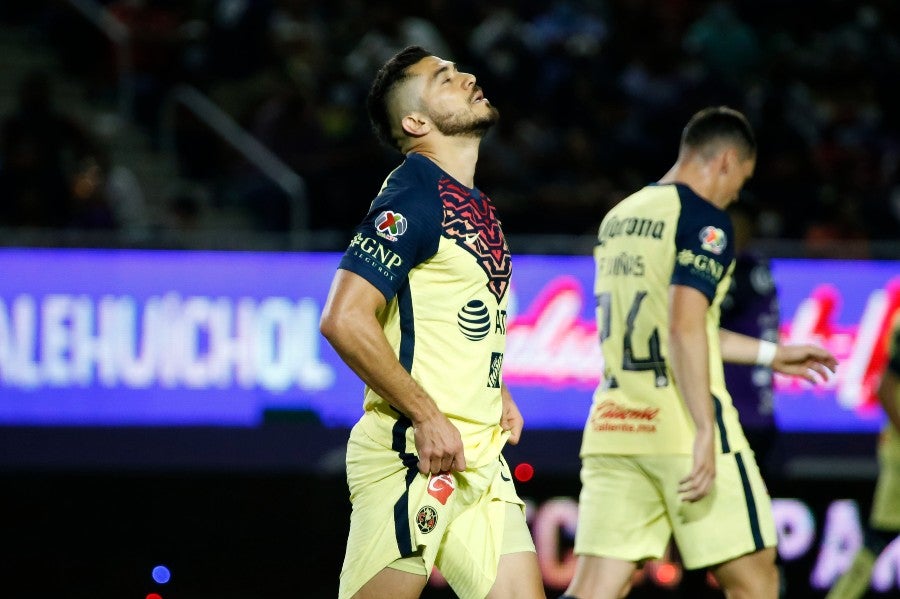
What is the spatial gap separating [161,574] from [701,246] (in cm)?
317

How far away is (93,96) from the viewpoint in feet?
43.8

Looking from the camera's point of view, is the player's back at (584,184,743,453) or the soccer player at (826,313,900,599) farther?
the soccer player at (826,313,900,599)

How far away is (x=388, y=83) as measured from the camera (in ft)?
14.0

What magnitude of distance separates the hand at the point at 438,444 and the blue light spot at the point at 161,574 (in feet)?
10.9

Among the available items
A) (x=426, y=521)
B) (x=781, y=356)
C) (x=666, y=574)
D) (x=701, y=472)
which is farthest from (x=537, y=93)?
(x=426, y=521)

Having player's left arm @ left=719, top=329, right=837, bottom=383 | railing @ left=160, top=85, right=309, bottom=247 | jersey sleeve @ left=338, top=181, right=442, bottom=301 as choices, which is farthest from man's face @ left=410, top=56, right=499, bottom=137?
railing @ left=160, top=85, right=309, bottom=247

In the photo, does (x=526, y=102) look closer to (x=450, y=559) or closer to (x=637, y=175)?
(x=637, y=175)

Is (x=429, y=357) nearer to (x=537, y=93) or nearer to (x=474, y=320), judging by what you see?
(x=474, y=320)

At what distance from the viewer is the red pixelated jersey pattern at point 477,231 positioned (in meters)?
4.07

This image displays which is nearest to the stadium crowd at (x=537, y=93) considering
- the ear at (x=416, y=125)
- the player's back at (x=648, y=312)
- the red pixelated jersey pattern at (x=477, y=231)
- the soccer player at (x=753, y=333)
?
the soccer player at (x=753, y=333)

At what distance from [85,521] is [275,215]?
4712mm

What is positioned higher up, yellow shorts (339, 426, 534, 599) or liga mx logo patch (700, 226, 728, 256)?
liga mx logo patch (700, 226, 728, 256)

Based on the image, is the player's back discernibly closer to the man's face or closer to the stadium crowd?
the man's face

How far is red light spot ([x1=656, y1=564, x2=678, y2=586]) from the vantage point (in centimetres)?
715
